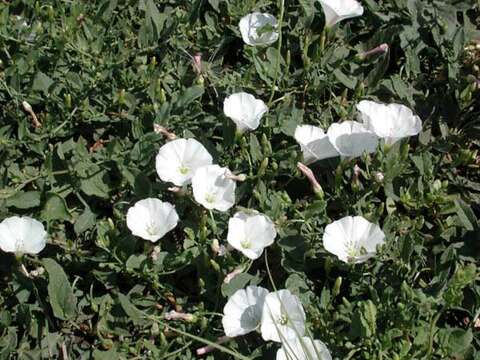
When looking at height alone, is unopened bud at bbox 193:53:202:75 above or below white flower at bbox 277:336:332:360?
above

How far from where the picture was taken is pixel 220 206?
2309 millimetres

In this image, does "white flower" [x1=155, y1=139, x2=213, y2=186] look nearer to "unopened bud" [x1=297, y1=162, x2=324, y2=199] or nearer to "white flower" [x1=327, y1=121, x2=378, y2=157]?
"unopened bud" [x1=297, y1=162, x2=324, y2=199]

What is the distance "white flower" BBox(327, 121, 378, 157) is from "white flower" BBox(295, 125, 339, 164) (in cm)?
3

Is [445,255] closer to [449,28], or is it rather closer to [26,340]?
[449,28]

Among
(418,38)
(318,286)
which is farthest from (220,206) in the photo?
(418,38)

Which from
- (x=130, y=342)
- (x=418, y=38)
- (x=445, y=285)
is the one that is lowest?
(x=130, y=342)

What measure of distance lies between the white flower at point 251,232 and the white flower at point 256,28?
0.74 meters

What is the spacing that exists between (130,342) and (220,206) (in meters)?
0.46

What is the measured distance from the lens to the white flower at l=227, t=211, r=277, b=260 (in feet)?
7.26

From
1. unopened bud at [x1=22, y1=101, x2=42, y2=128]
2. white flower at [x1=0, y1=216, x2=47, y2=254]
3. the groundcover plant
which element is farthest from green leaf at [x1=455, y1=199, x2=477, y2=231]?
unopened bud at [x1=22, y1=101, x2=42, y2=128]

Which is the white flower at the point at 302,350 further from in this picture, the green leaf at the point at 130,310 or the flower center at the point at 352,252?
the green leaf at the point at 130,310

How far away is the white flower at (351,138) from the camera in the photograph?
240 centimetres

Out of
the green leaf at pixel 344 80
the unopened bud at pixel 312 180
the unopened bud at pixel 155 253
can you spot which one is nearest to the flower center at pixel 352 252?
the unopened bud at pixel 312 180

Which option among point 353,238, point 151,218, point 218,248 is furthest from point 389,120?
point 151,218
